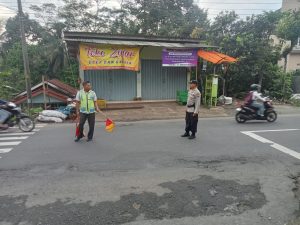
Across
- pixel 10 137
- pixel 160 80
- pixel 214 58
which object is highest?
pixel 214 58

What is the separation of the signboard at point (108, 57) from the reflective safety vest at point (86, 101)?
5.32m

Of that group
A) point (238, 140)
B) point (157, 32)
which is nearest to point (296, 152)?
point (238, 140)

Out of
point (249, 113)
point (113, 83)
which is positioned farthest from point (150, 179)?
point (113, 83)

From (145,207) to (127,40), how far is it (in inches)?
431

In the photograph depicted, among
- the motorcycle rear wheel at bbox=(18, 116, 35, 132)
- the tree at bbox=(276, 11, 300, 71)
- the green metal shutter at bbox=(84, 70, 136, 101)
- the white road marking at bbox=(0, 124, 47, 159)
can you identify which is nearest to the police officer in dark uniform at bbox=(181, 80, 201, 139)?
the white road marking at bbox=(0, 124, 47, 159)

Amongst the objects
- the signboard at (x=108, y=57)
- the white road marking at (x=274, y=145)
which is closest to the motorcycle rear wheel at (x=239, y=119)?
the white road marking at (x=274, y=145)

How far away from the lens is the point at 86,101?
23.2 feet

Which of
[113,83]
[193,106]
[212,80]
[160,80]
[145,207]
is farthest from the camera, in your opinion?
[160,80]

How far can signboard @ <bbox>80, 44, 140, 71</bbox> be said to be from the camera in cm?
1202

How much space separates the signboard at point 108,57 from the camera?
39.4 ft

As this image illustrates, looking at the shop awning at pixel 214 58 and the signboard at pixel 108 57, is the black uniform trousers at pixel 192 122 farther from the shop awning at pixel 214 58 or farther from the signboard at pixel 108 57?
the signboard at pixel 108 57

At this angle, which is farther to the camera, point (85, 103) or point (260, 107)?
point (260, 107)

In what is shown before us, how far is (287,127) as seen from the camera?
9.09 metres

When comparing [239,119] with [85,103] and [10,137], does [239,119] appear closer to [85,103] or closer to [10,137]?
[85,103]
